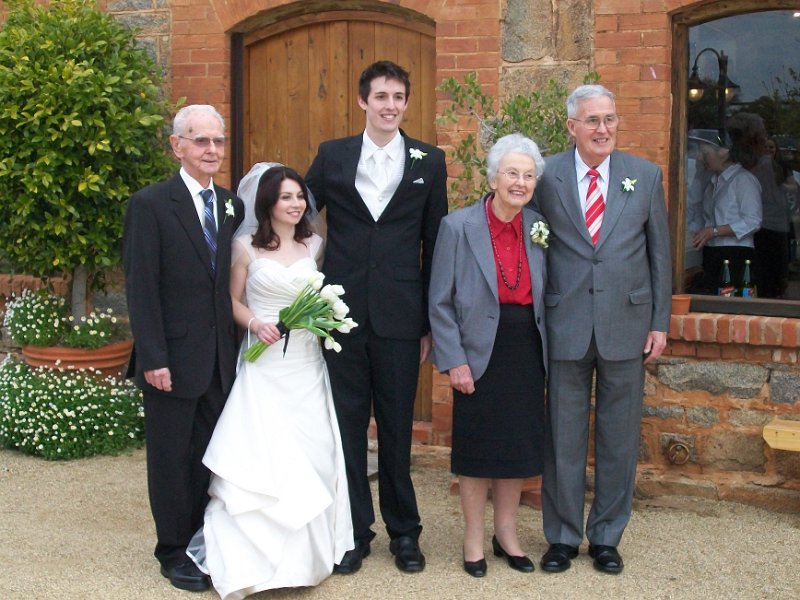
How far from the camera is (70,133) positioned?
21.2 feet

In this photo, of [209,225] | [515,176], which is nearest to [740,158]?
[515,176]

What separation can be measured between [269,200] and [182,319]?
62 centimetres

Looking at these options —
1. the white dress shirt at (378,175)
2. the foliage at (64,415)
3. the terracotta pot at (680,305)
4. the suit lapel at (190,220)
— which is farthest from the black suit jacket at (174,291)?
the terracotta pot at (680,305)

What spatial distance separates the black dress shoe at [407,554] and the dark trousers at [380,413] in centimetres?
4

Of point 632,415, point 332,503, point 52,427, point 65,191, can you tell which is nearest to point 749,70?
point 632,415

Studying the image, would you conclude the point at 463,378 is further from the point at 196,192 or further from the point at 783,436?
the point at 783,436

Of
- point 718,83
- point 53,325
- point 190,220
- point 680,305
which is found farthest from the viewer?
point 53,325

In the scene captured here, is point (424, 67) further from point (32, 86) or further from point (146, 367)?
point (146, 367)

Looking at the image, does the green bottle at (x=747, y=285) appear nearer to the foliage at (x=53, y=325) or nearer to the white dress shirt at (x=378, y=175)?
the white dress shirt at (x=378, y=175)

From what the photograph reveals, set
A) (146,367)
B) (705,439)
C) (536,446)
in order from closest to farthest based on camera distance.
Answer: (146,367) < (536,446) < (705,439)

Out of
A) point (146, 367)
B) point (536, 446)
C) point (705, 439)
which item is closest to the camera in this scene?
point (146, 367)

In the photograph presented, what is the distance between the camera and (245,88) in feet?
23.2

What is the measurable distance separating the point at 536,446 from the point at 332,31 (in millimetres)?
3245

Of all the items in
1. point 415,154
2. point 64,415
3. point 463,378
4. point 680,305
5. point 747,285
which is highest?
point 415,154
